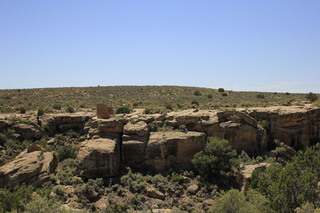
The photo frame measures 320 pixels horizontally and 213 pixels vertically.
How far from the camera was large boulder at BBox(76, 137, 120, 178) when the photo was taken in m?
19.6

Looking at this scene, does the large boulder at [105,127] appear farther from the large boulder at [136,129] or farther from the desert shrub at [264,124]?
the desert shrub at [264,124]

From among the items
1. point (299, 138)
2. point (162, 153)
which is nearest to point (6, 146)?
point (162, 153)

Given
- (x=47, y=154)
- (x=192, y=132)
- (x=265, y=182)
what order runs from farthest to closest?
(x=192, y=132), (x=47, y=154), (x=265, y=182)

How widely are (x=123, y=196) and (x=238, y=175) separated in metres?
10.0

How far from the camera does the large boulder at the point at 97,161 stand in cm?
1956

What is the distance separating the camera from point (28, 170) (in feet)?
56.9

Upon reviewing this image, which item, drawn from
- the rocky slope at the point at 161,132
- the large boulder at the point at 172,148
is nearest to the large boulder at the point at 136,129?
the rocky slope at the point at 161,132

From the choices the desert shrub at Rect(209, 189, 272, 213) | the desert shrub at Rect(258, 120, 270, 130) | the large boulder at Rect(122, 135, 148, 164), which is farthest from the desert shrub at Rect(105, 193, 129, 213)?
the desert shrub at Rect(258, 120, 270, 130)

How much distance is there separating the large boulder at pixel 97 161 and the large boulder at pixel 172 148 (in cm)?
328

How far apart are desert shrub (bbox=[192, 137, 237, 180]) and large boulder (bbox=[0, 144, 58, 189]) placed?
11.7 m

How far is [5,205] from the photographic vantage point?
13.1 metres

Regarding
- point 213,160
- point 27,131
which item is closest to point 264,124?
point 213,160

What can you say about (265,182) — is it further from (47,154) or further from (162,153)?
(47,154)

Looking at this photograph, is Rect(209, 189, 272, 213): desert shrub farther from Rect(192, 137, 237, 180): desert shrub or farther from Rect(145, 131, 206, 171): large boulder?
Rect(145, 131, 206, 171): large boulder
